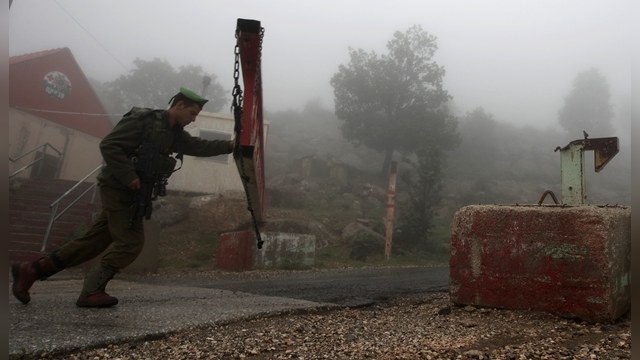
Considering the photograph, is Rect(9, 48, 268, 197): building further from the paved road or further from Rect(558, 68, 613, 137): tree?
Rect(558, 68, 613, 137): tree

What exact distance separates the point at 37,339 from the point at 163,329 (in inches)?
25.2

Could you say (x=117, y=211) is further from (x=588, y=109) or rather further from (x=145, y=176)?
(x=588, y=109)

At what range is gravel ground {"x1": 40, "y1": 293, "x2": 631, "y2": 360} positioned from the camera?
2188 millimetres

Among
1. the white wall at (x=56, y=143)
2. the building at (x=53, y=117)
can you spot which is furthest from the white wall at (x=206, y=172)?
the white wall at (x=56, y=143)

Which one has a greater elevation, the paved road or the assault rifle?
the assault rifle

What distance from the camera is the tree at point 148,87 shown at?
126 feet

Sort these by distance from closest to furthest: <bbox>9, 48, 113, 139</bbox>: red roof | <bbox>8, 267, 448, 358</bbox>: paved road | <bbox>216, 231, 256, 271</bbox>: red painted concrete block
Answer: <bbox>8, 267, 448, 358</bbox>: paved road, <bbox>216, 231, 256, 271</bbox>: red painted concrete block, <bbox>9, 48, 113, 139</bbox>: red roof

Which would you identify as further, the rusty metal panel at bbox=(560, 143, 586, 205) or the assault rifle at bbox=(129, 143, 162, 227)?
the rusty metal panel at bbox=(560, 143, 586, 205)

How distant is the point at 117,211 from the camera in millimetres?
2996

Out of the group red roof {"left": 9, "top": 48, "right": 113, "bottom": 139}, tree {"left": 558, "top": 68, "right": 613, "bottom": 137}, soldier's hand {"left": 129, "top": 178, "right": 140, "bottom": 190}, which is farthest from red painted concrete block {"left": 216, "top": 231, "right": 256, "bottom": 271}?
tree {"left": 558, "top": 68, "right": 613, "bottom": 137}

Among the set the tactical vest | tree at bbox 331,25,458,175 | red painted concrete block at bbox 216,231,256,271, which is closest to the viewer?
the tactical vest

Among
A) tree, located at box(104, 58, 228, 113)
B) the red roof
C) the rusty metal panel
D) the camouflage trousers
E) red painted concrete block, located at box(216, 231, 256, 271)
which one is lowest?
red painted concrete block, located at box(216, 231, 256, 271)

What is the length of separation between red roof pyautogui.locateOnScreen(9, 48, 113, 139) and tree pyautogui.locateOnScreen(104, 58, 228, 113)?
18.9 m

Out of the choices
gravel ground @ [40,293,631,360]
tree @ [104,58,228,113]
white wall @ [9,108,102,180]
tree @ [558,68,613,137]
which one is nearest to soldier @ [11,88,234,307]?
gravel ground @ [40,293,631,360]
